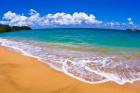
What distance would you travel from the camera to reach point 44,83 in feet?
19.2

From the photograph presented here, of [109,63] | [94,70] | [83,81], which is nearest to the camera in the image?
[83,81]

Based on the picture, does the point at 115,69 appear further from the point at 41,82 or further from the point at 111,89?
the point at 41,82

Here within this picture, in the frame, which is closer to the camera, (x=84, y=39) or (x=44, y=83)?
(x=44, y=83)

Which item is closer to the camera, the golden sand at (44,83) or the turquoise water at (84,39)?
the golden sand at (44,83)

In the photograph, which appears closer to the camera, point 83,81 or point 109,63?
point 83,81

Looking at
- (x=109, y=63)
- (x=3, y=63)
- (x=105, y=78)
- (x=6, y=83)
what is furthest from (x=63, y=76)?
(x=109, y=63)

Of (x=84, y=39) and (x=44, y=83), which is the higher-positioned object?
(x=44, y=83)

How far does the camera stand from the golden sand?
17.8ft

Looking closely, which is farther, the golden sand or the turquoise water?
the turquoise water

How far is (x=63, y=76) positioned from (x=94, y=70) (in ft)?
4.87

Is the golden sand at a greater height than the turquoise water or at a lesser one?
greater

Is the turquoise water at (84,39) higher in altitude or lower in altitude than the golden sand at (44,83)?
lower

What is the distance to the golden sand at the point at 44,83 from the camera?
5.43 metres

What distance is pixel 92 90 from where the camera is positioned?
5.64 meters
